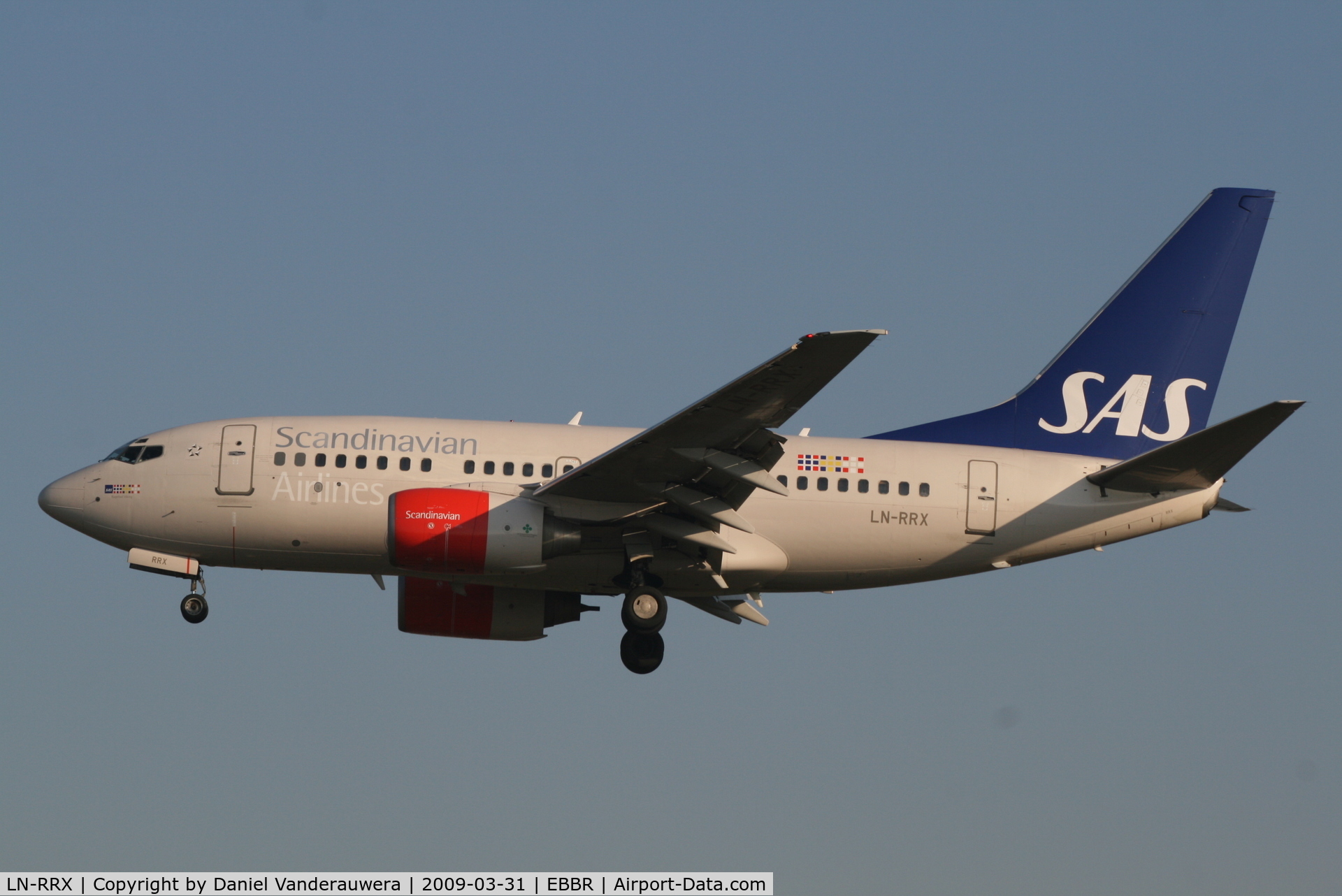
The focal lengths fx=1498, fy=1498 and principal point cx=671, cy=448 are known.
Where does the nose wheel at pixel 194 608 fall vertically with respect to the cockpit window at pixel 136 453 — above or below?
below

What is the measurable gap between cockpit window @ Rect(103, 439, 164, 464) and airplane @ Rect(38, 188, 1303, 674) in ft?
0.15

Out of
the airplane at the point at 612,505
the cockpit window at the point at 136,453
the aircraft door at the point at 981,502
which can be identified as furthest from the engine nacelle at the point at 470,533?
the aircraft door at the point at 981,502

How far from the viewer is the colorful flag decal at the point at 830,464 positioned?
27.1 meters

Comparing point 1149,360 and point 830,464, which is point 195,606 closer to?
point 830,464

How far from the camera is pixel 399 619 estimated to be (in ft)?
95.9

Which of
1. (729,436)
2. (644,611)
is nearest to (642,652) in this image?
(644,611)

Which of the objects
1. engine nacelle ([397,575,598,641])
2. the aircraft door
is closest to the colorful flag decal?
the aircraft door

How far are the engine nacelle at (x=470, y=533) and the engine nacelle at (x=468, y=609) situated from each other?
3.52m

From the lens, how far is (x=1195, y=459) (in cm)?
2581

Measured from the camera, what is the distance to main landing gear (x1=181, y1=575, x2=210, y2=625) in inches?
1091

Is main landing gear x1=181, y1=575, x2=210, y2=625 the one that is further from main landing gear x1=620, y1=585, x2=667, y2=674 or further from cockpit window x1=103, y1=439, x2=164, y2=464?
main landing gear x1=620, y1=585, x2=667, y2=674

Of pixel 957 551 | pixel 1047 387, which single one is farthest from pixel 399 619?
Result: pixel 1047 387

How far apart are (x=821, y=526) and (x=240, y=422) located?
10821mm

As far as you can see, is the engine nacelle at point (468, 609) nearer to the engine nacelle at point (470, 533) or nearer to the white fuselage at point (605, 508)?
the white fuselage at point (605, 508)
